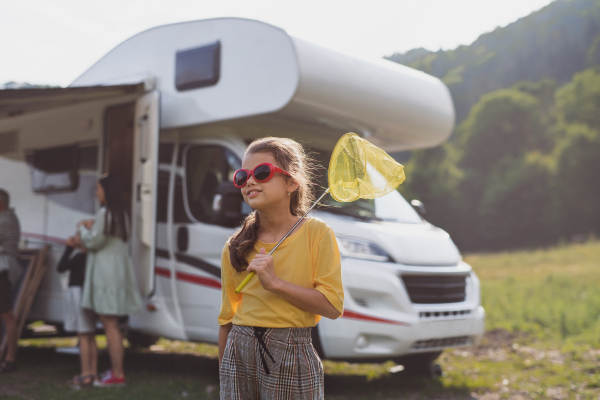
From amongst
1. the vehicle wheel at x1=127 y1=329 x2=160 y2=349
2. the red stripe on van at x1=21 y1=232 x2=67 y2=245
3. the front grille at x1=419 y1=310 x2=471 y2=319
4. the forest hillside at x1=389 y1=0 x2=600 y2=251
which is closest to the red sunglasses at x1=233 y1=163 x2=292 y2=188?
the front grille at x1=419 y1=310 x2=471 y2=319

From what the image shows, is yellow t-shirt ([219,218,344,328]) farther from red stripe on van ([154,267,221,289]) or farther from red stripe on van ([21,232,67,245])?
red stripe on van ([21,232,67,245])

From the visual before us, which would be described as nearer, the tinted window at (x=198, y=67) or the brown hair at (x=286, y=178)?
the brown hair at (x=286, y=178)

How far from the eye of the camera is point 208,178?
5656 millimetres

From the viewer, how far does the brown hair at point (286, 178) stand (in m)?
2.26

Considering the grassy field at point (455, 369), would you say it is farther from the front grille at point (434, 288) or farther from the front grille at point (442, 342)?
the front grille at point (434, 288)

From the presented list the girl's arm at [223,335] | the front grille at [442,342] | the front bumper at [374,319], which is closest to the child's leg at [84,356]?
the front bumper at [374,319]

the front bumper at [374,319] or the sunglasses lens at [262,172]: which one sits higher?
the sunglasses lens at [262,172]

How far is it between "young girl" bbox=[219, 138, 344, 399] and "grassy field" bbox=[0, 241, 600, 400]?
3.14 meters

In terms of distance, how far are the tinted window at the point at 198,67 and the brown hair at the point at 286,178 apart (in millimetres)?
3147

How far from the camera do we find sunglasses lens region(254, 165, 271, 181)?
2.17m

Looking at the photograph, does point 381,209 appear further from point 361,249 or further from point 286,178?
point 286,178

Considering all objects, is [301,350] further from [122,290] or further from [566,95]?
[566,95]

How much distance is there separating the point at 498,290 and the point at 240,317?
Answer: 34.9 feet

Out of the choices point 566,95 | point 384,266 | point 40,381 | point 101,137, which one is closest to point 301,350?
point 384,266
